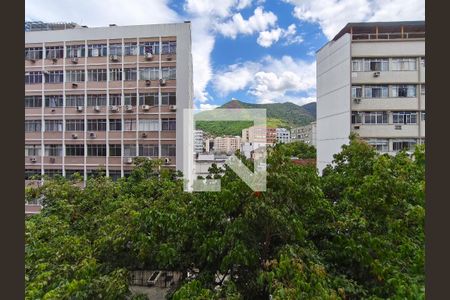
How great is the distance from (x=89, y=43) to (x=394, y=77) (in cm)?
1052

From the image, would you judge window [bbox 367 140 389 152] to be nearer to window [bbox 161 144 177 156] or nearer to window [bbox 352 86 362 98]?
window [bbox 352 86 362 98]

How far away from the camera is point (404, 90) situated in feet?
28.8

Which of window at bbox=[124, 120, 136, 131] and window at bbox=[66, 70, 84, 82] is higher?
window at bbox=[66, 70, 84, 82]

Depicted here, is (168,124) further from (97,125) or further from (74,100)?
(74,100)

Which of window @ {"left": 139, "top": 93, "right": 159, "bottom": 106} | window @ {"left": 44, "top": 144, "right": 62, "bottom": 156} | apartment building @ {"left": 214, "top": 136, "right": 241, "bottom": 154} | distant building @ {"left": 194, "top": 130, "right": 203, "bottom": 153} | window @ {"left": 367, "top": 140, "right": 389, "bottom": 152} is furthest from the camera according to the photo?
window @ {"left": 44, "top": 144, "right": 62, "bottom": 156}

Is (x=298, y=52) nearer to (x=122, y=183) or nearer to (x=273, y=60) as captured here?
(x=273, y=60)

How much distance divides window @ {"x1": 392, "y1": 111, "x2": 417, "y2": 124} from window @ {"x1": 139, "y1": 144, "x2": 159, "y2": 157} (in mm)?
8043

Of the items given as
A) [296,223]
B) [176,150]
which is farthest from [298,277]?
[176,150]

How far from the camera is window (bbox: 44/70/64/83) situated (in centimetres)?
1001

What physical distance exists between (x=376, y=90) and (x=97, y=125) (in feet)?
31.7

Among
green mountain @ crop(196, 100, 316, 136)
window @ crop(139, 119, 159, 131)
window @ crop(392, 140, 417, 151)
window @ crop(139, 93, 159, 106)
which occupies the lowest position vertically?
window @ crop(392, 140, 417, 151)

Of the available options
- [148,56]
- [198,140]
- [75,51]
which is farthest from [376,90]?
[75,51]

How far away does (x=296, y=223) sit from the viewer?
7.27 feet

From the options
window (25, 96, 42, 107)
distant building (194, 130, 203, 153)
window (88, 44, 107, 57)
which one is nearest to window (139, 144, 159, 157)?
distant building (194, 130, 203, 153)
